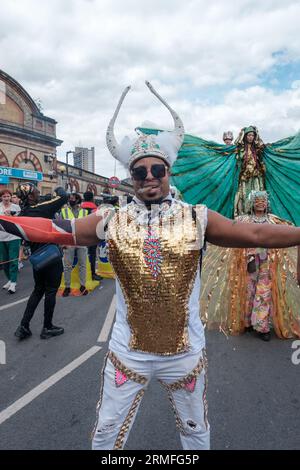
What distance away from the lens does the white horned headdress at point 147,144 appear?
1614 millimetres

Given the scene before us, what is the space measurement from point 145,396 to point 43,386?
96 cm

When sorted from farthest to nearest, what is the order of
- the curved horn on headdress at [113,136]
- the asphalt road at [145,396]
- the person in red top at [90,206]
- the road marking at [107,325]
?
the person in red top at [90,206] → the road marking at [107,325] → the asphalt road at [145,396] → the curved horn on headdress at [113,136]

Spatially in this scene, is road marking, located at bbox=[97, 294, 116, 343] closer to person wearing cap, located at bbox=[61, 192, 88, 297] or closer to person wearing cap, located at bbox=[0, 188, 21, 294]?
person wearing cap, located at bbox=[61, 192, 88, 297]

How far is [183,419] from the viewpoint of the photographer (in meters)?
1.58

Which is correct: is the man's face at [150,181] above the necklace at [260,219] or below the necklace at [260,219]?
above

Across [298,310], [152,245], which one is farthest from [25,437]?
[298,310]

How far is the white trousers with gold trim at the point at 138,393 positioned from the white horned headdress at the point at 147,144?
1.03 meters

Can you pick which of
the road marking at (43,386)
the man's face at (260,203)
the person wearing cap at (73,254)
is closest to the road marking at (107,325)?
the road marking at (43,386)

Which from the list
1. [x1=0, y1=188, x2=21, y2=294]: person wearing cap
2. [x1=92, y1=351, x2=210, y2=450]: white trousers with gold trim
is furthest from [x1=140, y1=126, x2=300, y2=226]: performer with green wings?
[x1=0, y1=188, x2=21, y2=294]: person wearing cap

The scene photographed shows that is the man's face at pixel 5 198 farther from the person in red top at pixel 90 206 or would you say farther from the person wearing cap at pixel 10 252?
the person in red top at pixel 90 206

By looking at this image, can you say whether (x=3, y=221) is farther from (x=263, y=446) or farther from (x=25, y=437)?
(x=263, y=446)

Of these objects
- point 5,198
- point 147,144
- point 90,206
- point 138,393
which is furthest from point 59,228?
point 90,206

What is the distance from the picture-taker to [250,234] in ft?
5.06

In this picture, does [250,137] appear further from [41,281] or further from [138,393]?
[138,393]
